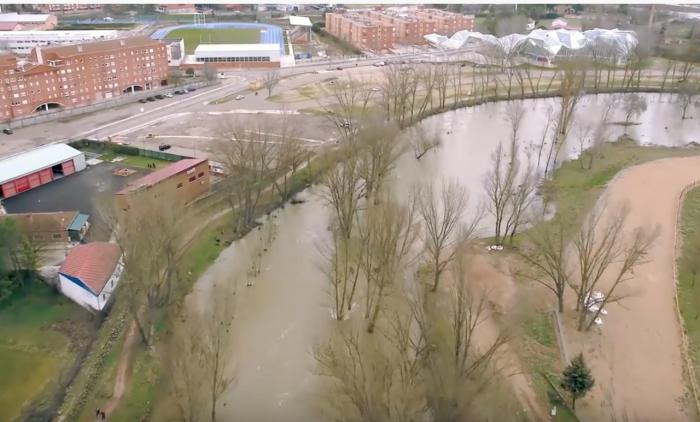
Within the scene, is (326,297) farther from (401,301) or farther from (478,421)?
(478,421)

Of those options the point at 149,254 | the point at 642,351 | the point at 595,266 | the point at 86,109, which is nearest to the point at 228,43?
the point at 86,109

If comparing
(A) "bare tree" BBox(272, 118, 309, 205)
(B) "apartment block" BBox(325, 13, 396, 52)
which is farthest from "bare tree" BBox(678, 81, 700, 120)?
(B) "apartment block" BBox(325, 13, 396, 52)

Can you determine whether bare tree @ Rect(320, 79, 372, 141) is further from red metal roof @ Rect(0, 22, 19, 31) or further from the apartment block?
red metal roof @ Rect(0, 22, 19, 31)

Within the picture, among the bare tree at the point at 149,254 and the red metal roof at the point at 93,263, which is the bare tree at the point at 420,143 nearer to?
the bare tree at the point at 149,254

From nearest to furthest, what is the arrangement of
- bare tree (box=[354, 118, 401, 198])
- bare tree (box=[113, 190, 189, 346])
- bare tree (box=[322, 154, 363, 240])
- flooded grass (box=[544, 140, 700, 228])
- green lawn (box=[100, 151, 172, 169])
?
bare tree (box=[113, 190, 189, 346])
bare tree (box=[322, 154, 363, 240])
bare tree (box=[354, 118, 401, 198])
flooded grass (box=[544, 140, 700, 228])
green lawn (box=[100, 151, 172, 169])

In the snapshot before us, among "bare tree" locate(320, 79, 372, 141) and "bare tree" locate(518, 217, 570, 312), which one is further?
"bare tree" locate(320, 79, 372, 141)
